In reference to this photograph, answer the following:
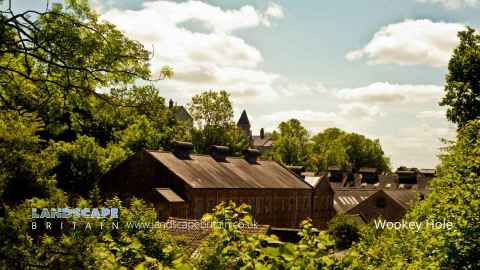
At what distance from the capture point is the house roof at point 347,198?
69.8 metres

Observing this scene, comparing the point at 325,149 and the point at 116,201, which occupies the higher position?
the point at 325,149

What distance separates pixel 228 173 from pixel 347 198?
33112mm

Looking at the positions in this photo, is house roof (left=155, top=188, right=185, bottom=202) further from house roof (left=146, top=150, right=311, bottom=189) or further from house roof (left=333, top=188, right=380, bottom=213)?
house roof (left=333, top=188, right=380, bottom=213)

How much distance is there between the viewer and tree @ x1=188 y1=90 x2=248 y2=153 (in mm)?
75438

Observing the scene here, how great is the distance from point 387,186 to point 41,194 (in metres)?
72.6

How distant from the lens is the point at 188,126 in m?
78.4

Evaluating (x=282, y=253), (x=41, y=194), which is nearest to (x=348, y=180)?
(x=41, y=194)

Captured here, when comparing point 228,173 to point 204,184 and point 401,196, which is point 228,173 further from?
point 401,196

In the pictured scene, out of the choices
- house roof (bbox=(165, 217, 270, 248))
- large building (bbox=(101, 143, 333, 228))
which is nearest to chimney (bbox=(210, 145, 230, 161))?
large building (bbox=(101, 143, 333, 228))

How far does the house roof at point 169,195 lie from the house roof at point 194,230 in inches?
498

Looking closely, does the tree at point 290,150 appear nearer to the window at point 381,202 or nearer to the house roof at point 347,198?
the house roof at point 347,198

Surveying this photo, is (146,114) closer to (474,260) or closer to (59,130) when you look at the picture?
(59,130)

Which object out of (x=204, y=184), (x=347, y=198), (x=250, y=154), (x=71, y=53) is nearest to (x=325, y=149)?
(x=347, y=198)

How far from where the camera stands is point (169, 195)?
3716 cm
